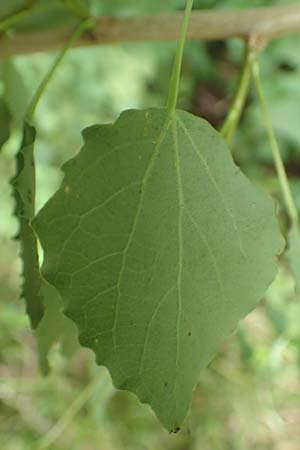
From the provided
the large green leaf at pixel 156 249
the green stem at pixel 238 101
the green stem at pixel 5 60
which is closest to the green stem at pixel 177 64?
the large green leaf at pixel 156 249

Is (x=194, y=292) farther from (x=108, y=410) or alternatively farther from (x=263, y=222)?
(x=108, y=410)

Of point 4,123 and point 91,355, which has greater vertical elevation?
point 4,123

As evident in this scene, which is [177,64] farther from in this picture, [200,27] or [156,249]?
[200,27]

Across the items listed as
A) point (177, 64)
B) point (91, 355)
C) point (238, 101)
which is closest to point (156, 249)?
point (177, 64)

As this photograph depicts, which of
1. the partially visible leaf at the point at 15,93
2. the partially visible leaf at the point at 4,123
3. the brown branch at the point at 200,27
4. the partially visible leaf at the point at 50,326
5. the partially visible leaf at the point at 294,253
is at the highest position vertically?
the brown branch at the point at 200,27

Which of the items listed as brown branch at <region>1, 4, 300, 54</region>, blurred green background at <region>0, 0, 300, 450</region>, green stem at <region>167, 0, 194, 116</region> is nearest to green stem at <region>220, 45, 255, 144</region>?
brown branch at <region>1, 4, 300, 54</region>

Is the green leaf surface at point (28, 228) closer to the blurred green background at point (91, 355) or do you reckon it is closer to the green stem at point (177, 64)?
the green stem at point (177, 64)

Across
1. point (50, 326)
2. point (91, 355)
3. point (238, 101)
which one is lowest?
point (91, 355)

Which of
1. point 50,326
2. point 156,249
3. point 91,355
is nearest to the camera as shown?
point 156,249
